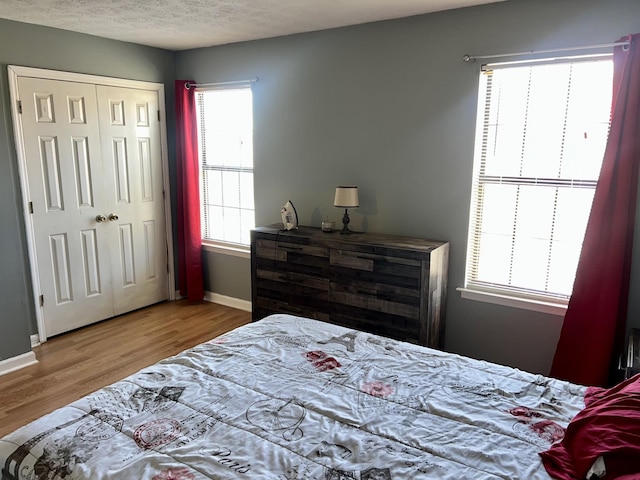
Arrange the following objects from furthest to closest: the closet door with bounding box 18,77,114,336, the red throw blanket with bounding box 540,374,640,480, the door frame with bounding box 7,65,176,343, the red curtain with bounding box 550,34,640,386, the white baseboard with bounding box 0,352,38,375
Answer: the closet door with bounding box 18,77,114,336 < the door frame with bounding box 7,65,176,343 < the white baseboard with bounding box 0,352,38,375 < the red curtain with bounding box 550,34,640,386 < the red throw blanket with bounding box 540,374,640,480

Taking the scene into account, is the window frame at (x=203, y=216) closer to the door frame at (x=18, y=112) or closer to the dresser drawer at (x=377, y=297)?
the door frame at (x=18, y=112)

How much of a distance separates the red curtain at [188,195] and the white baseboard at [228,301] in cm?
8

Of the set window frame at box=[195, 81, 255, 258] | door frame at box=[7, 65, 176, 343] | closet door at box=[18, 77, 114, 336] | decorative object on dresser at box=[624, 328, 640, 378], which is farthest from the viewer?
window frame at box=[195, 81, 255, 258]

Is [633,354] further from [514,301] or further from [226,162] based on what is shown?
[226,162]

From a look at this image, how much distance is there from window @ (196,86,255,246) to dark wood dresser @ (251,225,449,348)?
787 mm

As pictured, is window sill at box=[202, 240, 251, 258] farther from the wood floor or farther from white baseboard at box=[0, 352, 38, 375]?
white baseboard at box=[0, 352, 38, 375]

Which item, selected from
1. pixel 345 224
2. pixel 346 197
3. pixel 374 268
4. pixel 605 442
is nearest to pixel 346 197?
pixel 346 197

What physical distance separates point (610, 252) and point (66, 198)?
12.9 feet

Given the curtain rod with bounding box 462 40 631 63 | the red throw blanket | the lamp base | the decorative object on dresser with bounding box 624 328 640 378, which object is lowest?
the decorative object on dresser with bounding box 624 328 640 378

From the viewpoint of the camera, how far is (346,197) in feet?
11.3

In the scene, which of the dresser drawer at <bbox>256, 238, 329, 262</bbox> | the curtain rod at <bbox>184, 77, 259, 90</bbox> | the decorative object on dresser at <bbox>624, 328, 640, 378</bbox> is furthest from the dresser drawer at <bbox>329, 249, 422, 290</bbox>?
the curtain rod at <bbox>184, 77, 259, 90</bbox>

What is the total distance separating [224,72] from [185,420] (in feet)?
11.2

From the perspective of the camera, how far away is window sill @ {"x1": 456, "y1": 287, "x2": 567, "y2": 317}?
116 inches

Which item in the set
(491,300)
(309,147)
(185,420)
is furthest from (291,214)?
(185,420)
